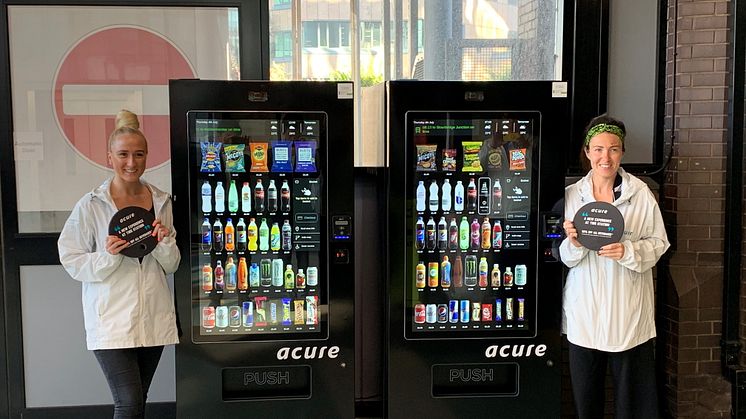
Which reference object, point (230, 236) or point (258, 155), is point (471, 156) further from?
point (230, 236)

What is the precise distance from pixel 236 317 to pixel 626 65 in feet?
8.18

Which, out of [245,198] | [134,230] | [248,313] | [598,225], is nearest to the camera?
[134,230]

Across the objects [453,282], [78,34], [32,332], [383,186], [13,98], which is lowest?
[32,332]

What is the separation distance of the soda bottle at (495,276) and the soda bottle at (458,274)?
0.14 metres

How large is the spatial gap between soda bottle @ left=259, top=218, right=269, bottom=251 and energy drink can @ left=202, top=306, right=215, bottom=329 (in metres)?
0.38

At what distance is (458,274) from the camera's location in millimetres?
3350

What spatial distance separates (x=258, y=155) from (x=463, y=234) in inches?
40.9

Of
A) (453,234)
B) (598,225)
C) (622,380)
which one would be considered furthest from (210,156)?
(622,380)

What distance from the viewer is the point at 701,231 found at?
3.71m

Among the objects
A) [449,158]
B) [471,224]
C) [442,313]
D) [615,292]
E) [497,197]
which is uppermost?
[449,158]

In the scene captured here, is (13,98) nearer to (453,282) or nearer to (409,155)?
(409,155)

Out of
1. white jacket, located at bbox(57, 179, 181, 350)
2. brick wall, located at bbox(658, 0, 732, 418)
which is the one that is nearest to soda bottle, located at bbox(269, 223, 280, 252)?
white jacket, located at bbox(57, 179, 181, 350)

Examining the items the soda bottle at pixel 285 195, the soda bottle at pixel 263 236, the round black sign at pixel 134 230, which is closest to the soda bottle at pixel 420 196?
the soda bottle at pixel 285 195

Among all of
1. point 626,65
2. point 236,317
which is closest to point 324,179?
point 236,317
